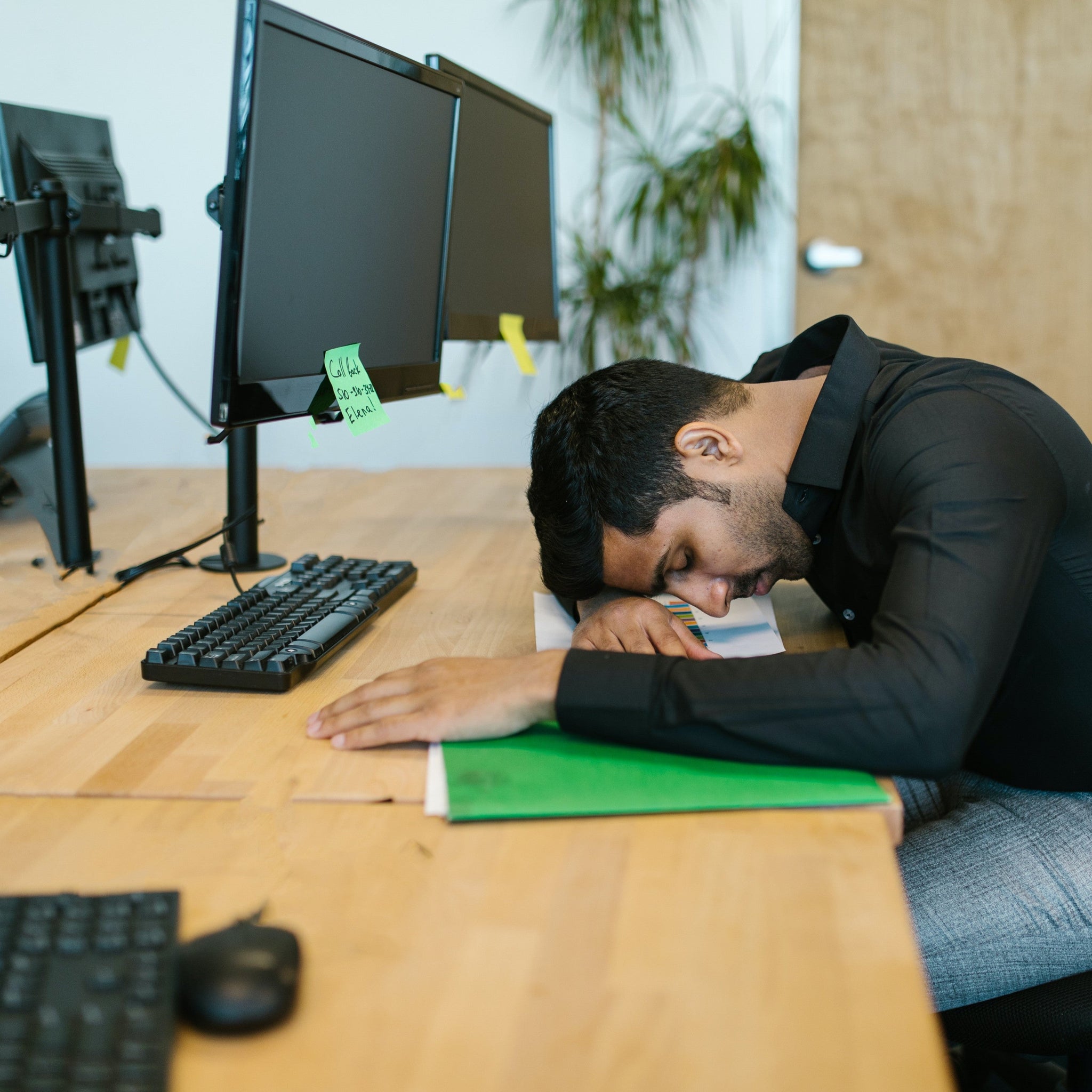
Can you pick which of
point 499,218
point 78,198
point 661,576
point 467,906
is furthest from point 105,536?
point 467,906

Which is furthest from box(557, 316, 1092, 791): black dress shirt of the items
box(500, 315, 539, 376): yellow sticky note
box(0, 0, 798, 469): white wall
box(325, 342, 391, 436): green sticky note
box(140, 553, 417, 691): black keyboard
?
box(0, 0, 798, 469): white wall

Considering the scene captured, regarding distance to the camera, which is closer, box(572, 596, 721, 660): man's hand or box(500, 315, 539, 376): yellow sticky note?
box(572, 596, 721, 660): man's hand

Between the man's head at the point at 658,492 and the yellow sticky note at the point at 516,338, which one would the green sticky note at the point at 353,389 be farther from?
the yellow sticky note at the point at 516,338

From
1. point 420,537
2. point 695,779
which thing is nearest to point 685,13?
point 420,537

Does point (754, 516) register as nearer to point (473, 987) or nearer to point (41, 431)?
point (473, 987)

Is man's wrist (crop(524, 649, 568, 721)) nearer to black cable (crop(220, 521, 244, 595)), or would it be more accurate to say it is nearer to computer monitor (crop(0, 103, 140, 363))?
black cable (crop(220, 521, 244, 595))

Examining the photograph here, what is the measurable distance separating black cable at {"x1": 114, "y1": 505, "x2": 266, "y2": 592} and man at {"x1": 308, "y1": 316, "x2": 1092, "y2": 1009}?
433 mm

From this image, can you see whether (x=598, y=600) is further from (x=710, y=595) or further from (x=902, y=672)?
(x=902, y=672)

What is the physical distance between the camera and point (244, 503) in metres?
1.33

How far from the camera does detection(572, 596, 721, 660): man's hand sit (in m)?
0.93

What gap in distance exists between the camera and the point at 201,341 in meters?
3.01

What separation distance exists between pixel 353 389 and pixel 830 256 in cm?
186

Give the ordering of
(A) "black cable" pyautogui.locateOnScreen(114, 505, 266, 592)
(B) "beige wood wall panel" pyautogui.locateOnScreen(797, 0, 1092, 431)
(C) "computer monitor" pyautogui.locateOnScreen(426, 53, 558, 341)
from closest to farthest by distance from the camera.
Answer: (A) "black cable" pyautogui.locateOnScreen(114, 505, 266, 592), (C) "computer monitor" pyautogui.locateOnScreen(426, 53, 558, 341), (B) "beige wood wall panel" pyautogui.locateOnScreen(797, 0, 1092, 431)

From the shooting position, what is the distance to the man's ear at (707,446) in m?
1.02
